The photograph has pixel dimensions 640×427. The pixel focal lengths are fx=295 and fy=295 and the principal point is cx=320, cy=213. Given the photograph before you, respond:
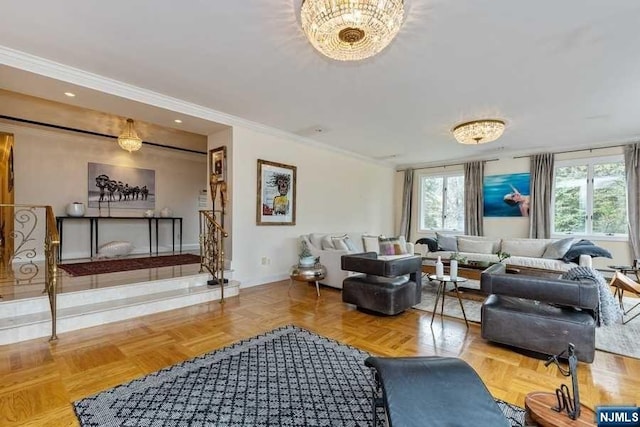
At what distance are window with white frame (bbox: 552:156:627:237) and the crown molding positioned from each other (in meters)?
5.91

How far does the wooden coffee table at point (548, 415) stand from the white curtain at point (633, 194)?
5.81 m

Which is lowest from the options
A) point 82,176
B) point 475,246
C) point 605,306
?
point 605,306

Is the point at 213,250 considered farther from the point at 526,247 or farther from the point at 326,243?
the point at 526,247

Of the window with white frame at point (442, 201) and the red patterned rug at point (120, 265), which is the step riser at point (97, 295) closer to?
the red patterned rug at point (120, 265)

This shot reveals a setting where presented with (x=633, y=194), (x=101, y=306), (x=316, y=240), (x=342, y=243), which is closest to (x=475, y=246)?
(x=633, y=194)

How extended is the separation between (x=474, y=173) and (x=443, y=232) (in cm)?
162

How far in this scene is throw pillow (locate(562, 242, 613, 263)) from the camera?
451 cm

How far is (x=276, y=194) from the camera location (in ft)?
17.1

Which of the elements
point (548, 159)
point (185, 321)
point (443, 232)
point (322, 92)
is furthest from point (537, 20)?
point (443, 232)

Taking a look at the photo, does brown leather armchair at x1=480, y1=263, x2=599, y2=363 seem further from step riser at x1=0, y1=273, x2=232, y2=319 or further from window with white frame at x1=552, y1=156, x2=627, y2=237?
window with white frame at x1=552, y1=156, x2=627, y2=237

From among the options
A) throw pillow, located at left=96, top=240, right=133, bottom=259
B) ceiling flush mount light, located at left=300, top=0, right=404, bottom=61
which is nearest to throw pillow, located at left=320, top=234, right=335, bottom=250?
ceiling flush mount light, located at left=300, top=0, right=404, bottom=61

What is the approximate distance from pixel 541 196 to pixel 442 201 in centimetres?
211

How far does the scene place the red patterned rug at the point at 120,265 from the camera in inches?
173

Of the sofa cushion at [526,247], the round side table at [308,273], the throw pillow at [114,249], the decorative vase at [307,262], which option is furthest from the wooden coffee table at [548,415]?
the throw pillow at [114,249]
